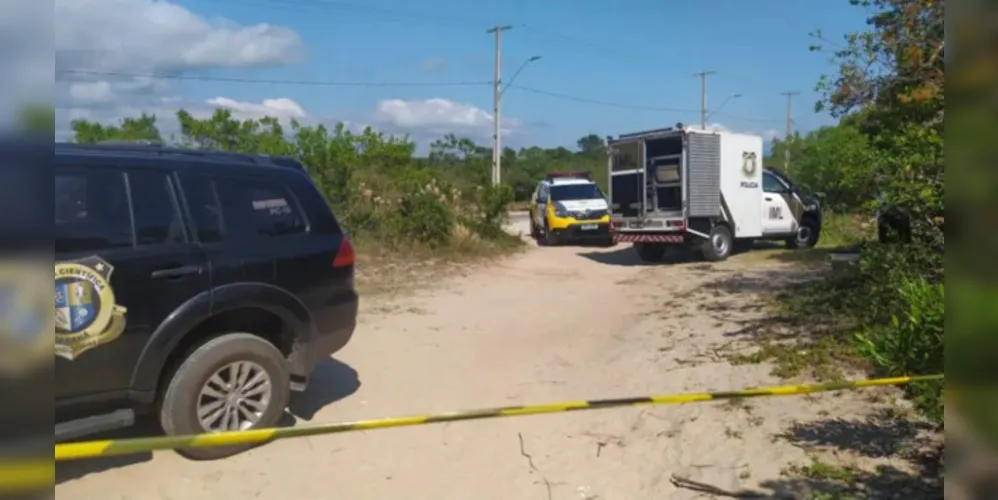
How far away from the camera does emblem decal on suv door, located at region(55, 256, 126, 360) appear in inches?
159

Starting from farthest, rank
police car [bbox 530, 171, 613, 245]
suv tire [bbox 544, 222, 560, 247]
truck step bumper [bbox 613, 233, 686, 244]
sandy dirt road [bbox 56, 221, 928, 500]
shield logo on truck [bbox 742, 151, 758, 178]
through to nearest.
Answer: suv tire [bbox 544, 222, 560, 247] < police car [bbox 530, 171, 613, 245] < shield logo on truck [bbox 742, 151, 758, 178] < truck step bumper [bbox 613, 233, 686, 244] < sandy dirt road [bbox 56, 221, 928, 500]

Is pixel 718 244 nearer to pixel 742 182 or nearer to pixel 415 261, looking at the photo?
pixel 742 182

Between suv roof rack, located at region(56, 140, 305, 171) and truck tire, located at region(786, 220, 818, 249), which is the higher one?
suv roof rack, located at region(56, 140, 305, 171)

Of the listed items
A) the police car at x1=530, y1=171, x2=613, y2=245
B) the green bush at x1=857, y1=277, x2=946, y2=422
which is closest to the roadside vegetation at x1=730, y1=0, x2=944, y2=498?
the green bush at x1=857, y1=277, x2=946, y2=422

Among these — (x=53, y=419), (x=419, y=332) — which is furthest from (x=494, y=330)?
(x=53, y=419)

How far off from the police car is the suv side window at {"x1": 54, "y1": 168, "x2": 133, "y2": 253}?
15.7 metres

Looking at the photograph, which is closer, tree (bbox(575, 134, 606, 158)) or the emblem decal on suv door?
the emblem decal on suv door

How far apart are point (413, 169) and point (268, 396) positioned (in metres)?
13.2

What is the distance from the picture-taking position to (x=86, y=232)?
433 centimetres

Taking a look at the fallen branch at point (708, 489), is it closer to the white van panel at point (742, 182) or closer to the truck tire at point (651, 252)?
the white van panel at point (742, 182)

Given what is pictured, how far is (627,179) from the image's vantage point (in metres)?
17.1

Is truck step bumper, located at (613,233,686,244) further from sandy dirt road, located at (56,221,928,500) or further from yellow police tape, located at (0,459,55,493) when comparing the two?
yellow police tape, located at (0,459,55,493)

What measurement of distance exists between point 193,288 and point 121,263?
46 centimetres

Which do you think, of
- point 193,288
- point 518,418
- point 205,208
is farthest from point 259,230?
point 518,418
